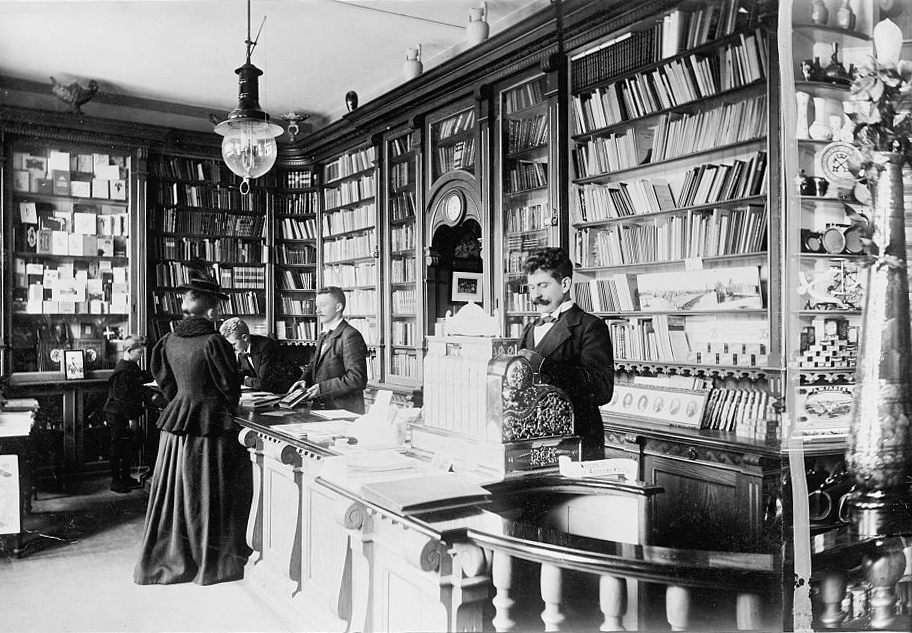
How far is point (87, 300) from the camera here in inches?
274

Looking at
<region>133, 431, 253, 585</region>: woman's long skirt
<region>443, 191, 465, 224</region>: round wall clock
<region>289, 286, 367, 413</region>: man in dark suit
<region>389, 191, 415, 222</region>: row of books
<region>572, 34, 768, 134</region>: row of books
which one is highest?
<region>572, 34, 768, 134</region>: row of books

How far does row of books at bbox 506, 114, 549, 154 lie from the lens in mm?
4871

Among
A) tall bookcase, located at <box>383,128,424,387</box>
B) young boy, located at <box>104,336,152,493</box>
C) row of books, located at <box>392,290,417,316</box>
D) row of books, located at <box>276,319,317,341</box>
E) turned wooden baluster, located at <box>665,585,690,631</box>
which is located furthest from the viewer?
row of books, located at <box>276,319,317,341</box>

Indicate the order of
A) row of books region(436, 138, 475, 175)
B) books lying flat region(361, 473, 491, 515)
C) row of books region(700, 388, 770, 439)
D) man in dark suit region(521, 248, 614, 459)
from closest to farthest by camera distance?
books lying flat region(361, 473, 491, 515) < man in dark suit region(521, 248, 614, 459) < row of books region(700, 388, 770, 439) < row of books region(436, 138, 475, 175)

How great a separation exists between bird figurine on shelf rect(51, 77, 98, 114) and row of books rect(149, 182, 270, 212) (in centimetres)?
103

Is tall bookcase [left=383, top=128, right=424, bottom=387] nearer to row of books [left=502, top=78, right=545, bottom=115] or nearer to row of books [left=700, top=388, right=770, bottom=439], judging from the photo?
row of books [left=502, top=78, right=545, bottom=115]

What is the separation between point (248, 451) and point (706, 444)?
7.78ft

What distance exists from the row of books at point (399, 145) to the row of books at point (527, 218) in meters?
1.65

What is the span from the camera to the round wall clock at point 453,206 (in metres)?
5.59

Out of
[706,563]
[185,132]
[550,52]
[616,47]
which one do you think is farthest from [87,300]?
[706,563]

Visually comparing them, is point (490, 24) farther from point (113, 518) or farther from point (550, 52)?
point (113, 518)

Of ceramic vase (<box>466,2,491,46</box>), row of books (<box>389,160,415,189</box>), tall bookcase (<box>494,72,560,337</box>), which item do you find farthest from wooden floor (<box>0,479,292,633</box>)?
ceramic vase (<box>466,2,491,46</box>)

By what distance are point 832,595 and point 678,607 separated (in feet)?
1.16

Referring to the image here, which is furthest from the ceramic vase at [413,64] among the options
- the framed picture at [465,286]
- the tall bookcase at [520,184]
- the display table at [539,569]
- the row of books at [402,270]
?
the display table at [539,569]
